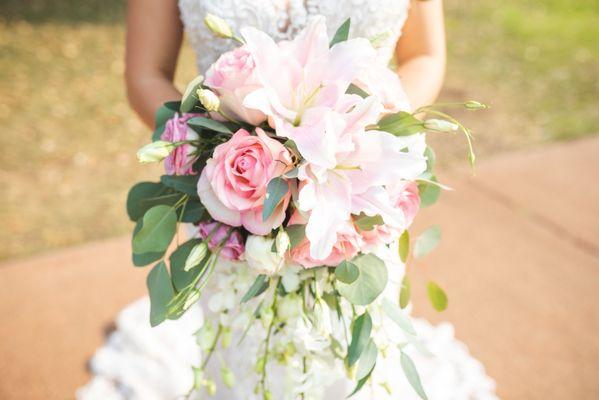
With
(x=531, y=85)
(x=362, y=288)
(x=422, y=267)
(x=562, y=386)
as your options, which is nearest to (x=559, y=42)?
(x=531, y=85)

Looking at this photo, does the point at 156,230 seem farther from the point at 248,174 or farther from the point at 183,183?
the point at 248,174

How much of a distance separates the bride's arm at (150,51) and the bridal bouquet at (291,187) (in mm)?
440

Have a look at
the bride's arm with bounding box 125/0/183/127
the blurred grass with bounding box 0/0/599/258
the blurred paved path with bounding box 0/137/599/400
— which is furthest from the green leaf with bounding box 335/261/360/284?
the blurred grass with bounding box 0/0/599/258

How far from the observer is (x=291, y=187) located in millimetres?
1399

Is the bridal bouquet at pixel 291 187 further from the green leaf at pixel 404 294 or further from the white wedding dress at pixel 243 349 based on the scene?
the white wedding dress at pixel 243 349

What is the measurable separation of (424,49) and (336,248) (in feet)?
3.76

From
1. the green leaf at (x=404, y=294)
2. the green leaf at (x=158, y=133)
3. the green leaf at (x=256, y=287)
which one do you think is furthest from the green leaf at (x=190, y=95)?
the green leaf at (x=404, y=294)

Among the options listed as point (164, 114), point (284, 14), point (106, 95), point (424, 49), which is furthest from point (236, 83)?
point (106, 95)

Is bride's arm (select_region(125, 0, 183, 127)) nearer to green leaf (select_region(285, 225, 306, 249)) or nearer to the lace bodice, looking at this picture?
the lace bodice

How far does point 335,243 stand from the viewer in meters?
1.43

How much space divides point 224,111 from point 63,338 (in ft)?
7.22

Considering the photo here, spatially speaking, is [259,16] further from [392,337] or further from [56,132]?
[56,132]

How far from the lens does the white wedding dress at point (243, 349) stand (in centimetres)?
199

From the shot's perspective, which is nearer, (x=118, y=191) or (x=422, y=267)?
(x=422, y=267)
